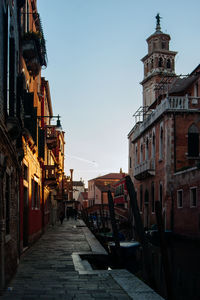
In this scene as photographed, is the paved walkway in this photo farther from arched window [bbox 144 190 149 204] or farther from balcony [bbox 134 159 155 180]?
arched window [bbox 144 190 149 204]

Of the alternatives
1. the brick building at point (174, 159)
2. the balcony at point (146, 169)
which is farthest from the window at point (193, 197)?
the balcony at point (146, 169)

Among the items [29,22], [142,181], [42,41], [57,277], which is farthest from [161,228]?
[142,181]

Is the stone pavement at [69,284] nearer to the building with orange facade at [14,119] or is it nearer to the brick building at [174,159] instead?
the building with orange facade at [14,119]

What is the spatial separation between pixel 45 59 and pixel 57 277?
27.4 ft

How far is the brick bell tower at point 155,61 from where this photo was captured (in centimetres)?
5499

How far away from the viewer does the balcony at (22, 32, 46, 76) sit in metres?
11.9

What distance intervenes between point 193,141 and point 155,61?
1212 inches

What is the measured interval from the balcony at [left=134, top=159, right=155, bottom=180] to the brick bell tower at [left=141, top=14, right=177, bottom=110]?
21676 millimetres

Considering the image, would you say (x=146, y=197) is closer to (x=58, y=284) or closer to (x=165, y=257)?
(x=165, y=257)

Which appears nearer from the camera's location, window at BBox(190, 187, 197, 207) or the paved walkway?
the paved walkway

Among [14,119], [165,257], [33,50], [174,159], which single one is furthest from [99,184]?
[14,119]

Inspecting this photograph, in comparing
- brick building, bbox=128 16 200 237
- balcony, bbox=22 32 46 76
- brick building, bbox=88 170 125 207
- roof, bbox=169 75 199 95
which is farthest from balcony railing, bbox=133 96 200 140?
brick building, bbox=88 170 125 207

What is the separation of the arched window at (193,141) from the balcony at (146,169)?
442 centimetres

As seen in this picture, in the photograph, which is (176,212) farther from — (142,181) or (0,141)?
(0,141)
